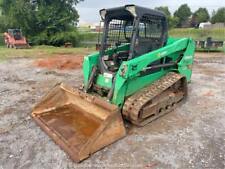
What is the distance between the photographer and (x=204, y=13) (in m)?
59.7

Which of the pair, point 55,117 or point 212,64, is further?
point 212,64

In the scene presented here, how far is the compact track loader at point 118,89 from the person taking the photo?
360 cm

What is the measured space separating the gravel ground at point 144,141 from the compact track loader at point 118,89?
16cm

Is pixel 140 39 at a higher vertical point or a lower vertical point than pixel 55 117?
higher

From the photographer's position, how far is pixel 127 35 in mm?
4781

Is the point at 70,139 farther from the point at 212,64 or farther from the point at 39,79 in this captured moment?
the point at 212,64

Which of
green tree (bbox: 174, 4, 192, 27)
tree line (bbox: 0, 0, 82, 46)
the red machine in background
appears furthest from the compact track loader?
green tree (bbox: 174, 4, 192, 27)

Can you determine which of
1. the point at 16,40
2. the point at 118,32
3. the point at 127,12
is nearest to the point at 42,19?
the point at 16,40

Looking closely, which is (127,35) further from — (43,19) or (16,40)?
(43,19)

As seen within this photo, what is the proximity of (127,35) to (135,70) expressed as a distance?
106cm

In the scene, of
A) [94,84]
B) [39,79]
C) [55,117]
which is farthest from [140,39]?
[39,79]

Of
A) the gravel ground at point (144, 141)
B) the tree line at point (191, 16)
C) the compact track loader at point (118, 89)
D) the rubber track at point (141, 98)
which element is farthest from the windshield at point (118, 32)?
the tree line at point (191, 16)

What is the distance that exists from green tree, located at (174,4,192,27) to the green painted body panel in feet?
182

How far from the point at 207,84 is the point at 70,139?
520cm
